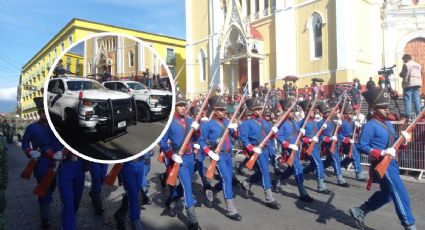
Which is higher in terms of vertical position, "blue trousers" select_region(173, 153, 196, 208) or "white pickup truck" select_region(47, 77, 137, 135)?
"white pickup truck" select_region(47, 77, 137, 135)

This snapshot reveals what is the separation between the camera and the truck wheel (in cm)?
224

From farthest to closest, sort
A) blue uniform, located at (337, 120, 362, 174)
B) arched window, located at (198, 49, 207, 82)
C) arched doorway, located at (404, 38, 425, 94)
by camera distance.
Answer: arched window, located at (198, 49, 207, 82) < arched doorway, located at (404, 38, 425, 94) < blue uniform, located at (337, 120, 362, 174)

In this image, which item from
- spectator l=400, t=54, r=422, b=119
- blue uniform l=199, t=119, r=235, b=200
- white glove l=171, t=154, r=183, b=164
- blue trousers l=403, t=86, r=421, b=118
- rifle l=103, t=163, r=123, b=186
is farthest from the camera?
blue trousers l=403, t=86, r=421, b=118

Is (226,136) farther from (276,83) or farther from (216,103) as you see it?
(276,83)

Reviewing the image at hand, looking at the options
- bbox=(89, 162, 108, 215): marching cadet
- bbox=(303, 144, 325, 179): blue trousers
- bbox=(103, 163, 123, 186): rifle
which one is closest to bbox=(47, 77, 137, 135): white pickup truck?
bbox=(103, 163, 123, 186): rifle

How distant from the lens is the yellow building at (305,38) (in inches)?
843

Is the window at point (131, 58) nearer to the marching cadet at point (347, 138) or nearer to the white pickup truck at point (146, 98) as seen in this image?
the white pickup truck at point (146, 98)

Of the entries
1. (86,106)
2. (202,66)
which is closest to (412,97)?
(86,106)

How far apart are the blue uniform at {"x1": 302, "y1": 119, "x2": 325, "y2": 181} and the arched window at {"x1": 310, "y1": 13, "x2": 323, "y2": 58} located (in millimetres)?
14730

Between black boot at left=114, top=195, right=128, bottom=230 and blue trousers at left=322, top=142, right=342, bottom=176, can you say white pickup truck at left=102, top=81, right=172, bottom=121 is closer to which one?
Answer: black boot at left=114, top=195, right=128, bottom=230

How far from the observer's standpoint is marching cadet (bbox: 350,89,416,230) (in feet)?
16.7

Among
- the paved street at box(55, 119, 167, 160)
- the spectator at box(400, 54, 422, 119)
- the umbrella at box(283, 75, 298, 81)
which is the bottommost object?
the paved street at box(55, 119, 167, 160)

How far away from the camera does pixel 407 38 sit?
22297 millimetres

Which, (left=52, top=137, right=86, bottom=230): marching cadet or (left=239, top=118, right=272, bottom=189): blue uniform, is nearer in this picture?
(left=52, top=137, right=86, bottom=230): marching cadet
